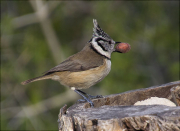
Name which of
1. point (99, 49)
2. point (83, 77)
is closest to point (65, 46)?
point (99, 49)

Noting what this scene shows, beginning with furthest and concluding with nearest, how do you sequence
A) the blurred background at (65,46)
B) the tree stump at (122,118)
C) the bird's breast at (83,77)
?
the blurred background at (65,46) < the bird's breast at (83,77) < the tree stump at (122,118)

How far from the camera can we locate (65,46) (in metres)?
7.90

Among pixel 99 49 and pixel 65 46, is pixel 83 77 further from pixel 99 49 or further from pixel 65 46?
pixel 65 46

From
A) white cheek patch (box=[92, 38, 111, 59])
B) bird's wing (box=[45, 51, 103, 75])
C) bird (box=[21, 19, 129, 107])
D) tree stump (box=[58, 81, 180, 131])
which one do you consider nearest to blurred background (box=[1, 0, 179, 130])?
white cheek patch (box=[92, 38, 111, 59])

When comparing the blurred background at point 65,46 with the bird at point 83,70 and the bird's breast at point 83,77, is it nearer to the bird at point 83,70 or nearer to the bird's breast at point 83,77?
the bird at point 83,70

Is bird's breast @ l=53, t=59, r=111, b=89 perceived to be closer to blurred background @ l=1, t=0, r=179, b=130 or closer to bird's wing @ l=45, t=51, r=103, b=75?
bird's wing @ l=45, t=51, r=103, b=75

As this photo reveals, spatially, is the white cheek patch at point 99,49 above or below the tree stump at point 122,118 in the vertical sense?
above

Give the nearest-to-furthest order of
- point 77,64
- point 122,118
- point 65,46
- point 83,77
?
point 122,118
point 83,77
point 77,64
point 65,46

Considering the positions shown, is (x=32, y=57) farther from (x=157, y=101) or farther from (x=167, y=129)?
(x=167, y=129)

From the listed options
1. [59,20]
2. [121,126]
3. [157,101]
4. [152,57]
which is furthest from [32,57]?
[121,126]

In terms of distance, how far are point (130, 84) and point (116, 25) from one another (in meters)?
1.36

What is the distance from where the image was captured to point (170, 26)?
718 centimetres

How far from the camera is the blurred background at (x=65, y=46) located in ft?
22.6

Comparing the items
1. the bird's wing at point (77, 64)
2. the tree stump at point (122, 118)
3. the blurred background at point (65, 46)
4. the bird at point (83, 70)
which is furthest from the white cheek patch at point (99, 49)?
the blurred background at point (65, 46)
